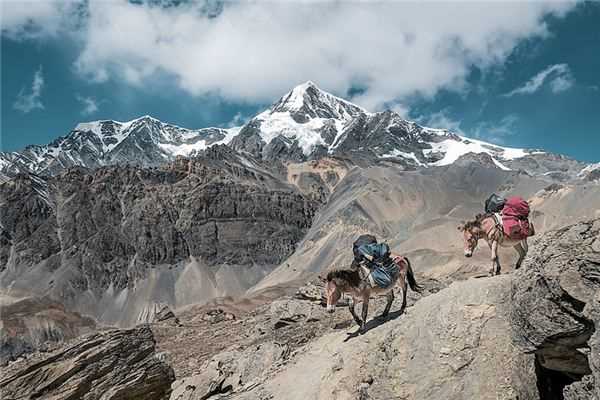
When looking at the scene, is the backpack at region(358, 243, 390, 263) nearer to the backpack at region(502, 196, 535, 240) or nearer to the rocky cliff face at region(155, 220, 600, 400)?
the rocky cliff face at region(155, 220, 600, 400)

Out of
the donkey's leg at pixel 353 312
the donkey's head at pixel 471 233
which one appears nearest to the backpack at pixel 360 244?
the donkey's leg at pixel 353 312

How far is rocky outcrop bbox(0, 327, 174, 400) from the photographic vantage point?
14.8m

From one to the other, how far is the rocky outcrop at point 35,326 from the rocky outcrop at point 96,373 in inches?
3208

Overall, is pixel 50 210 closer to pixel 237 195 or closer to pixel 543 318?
pixel 237 195

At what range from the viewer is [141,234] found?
535 feet

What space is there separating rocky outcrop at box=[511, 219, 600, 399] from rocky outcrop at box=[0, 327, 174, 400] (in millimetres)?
11286

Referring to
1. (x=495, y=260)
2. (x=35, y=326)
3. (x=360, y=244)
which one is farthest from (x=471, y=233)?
(x=35, y=326)

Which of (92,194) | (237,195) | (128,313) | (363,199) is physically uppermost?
(92,194)

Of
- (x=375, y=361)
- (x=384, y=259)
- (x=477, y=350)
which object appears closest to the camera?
(x=477, y=350)

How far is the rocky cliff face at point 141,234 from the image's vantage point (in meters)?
148

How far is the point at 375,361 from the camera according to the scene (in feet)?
33.3

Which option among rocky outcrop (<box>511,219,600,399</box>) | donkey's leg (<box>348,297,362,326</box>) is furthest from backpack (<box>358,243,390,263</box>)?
rocky outcrop (<box>511,219,600,399</box>)

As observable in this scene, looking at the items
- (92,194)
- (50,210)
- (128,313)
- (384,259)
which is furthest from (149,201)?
(384,259)

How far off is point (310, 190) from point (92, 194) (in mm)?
71038
